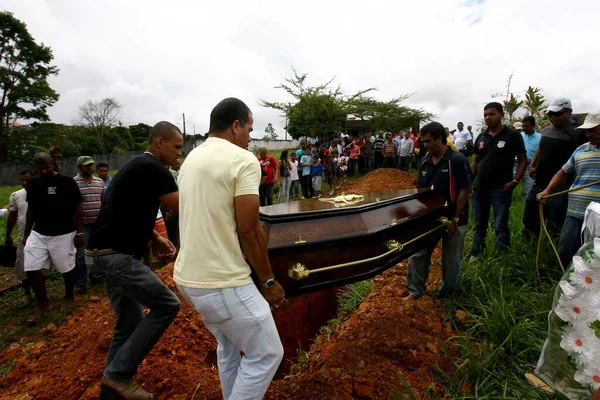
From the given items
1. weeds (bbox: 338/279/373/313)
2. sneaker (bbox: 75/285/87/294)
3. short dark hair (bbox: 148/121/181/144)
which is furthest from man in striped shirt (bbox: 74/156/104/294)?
weeds (bbox: 338/279/373/313)

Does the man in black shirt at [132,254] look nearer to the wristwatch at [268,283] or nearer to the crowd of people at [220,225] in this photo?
the crowd of people at [220,225]

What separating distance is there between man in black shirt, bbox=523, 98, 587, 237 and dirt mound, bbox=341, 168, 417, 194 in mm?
5082

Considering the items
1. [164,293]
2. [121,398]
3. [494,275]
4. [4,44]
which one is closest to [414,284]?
[494,275]

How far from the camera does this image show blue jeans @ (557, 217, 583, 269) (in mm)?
2604

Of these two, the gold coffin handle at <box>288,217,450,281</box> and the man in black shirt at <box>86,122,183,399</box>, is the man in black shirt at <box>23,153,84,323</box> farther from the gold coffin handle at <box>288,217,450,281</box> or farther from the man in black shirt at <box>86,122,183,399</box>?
the gold coffin handle at <box>288,217,450,281</box>

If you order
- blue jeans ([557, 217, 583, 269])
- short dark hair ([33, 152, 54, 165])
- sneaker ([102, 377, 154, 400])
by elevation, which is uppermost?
short dark hair ([33, 152, 54, 165])

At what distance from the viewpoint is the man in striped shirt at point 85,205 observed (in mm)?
4051

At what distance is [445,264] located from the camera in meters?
2.90

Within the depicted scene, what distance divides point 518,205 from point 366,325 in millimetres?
3636

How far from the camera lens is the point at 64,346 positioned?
2.88 meters

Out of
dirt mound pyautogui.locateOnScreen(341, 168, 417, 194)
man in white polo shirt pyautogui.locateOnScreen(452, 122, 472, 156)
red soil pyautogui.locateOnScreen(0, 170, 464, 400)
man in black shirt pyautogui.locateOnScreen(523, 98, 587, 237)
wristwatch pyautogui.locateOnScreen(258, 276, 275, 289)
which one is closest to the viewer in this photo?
wristwatch pyautogui.locateOnScreen(258, 276, 275, 289)

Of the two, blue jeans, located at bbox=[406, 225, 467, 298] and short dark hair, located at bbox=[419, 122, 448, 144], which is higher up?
short dark hair, located at bbox=[419, 122, 448, 144]

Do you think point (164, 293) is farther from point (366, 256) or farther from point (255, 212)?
point (366, 256)

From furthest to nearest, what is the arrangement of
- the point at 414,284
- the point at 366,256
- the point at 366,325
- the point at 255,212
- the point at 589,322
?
the point at 414,284 < the point at 366,325 < the point at 366,256 < the point at 589,322 < the point at 255,212
